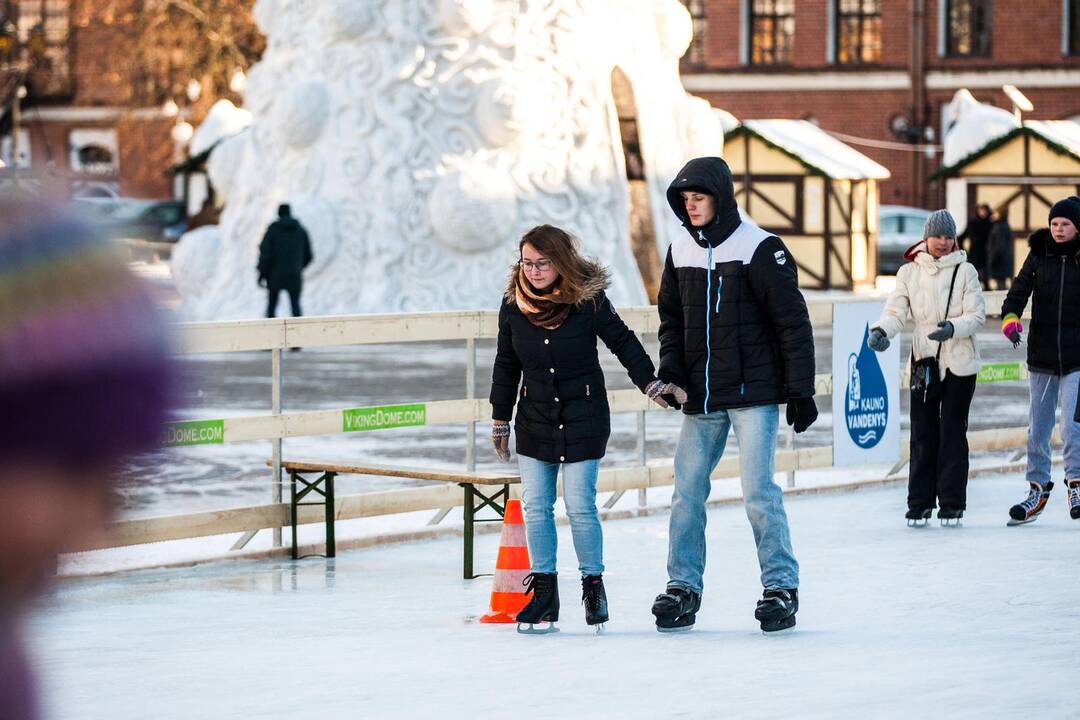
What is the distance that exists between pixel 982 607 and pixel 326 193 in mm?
20543

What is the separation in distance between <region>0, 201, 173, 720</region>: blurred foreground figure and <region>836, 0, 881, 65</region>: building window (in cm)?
5418

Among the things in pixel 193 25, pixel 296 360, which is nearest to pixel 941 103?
pixel 193 25

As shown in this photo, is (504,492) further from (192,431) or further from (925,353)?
(925,353)

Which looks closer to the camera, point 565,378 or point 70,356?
point 70,356

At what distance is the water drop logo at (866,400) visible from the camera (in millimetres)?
12188

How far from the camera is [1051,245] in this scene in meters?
10.5

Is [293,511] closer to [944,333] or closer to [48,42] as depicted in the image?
[944,333]

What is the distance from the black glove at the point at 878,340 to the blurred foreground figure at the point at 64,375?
8689mm

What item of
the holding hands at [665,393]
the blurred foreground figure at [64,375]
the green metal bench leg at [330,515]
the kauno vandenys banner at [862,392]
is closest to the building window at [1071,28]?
the kauno vandenys banner at [862,392]

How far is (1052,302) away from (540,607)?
171 inches

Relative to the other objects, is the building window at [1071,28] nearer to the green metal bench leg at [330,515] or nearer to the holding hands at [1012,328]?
the holding hands at [1012,328]

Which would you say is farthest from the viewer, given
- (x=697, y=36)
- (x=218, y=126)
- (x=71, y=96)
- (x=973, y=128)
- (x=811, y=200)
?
(x=71, y=96)

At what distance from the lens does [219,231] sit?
29.5 metres

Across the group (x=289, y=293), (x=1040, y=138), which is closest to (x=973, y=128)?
(x=1040, y=138)
